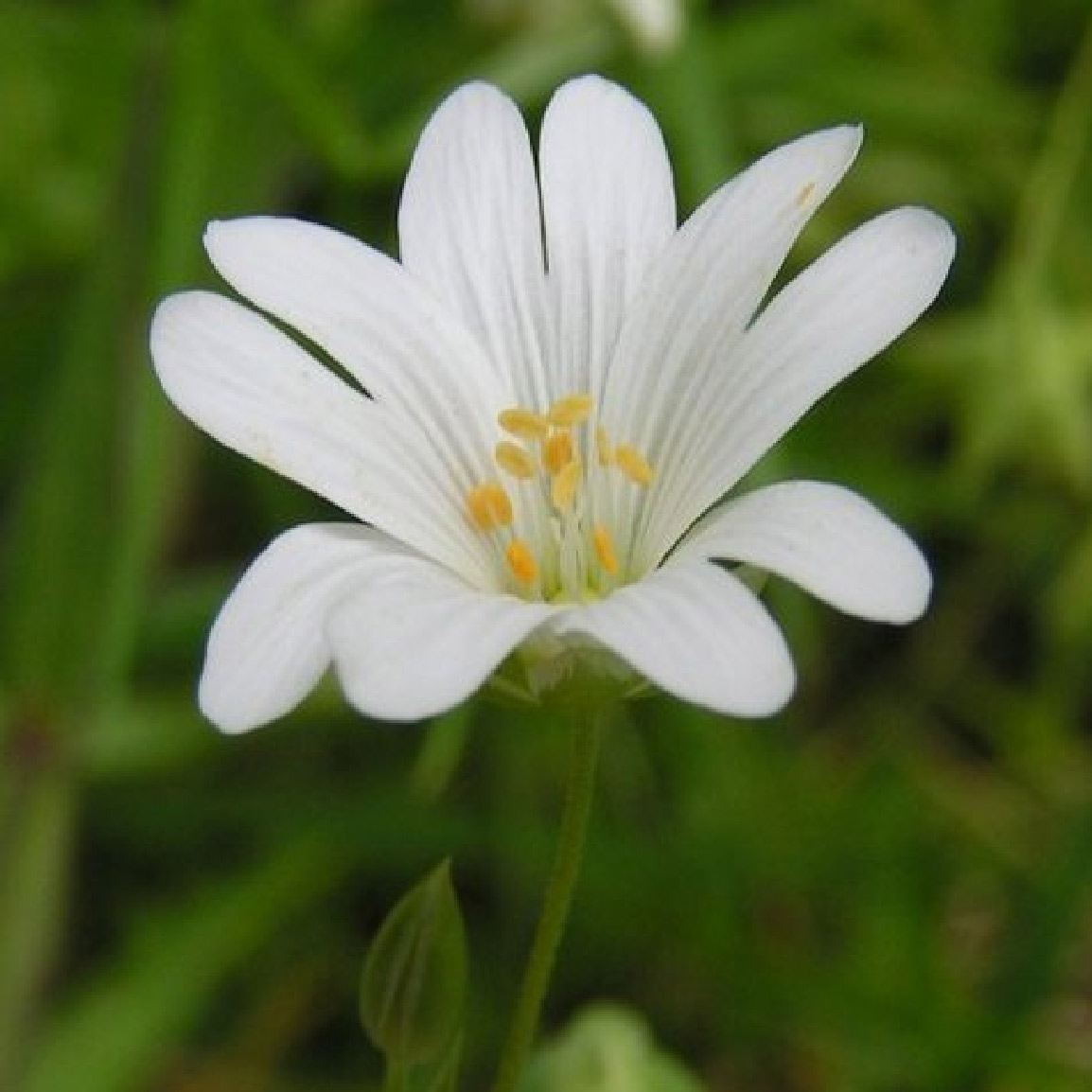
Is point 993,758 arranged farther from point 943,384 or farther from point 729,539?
point 729,539

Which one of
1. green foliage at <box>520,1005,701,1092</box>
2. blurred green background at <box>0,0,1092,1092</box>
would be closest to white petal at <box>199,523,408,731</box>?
green foliage at <box>520,1005,701,1092</box>

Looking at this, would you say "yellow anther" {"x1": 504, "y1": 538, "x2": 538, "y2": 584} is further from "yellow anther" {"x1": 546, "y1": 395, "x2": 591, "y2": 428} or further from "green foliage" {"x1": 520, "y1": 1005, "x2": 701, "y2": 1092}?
"green foliage" {"x1": 520, "y1": 1005, "x2": 701, "y2": 1092}

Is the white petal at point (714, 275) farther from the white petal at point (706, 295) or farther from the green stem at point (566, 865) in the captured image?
the green stem at point (566, 865)

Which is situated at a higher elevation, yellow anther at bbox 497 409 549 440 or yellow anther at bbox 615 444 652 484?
yellow anther at bbox 497 409 549 440

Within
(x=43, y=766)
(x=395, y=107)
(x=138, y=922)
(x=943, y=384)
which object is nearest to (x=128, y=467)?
(x=43, y=766)

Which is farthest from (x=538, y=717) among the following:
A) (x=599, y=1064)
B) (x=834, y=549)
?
(x=834, y=549)
